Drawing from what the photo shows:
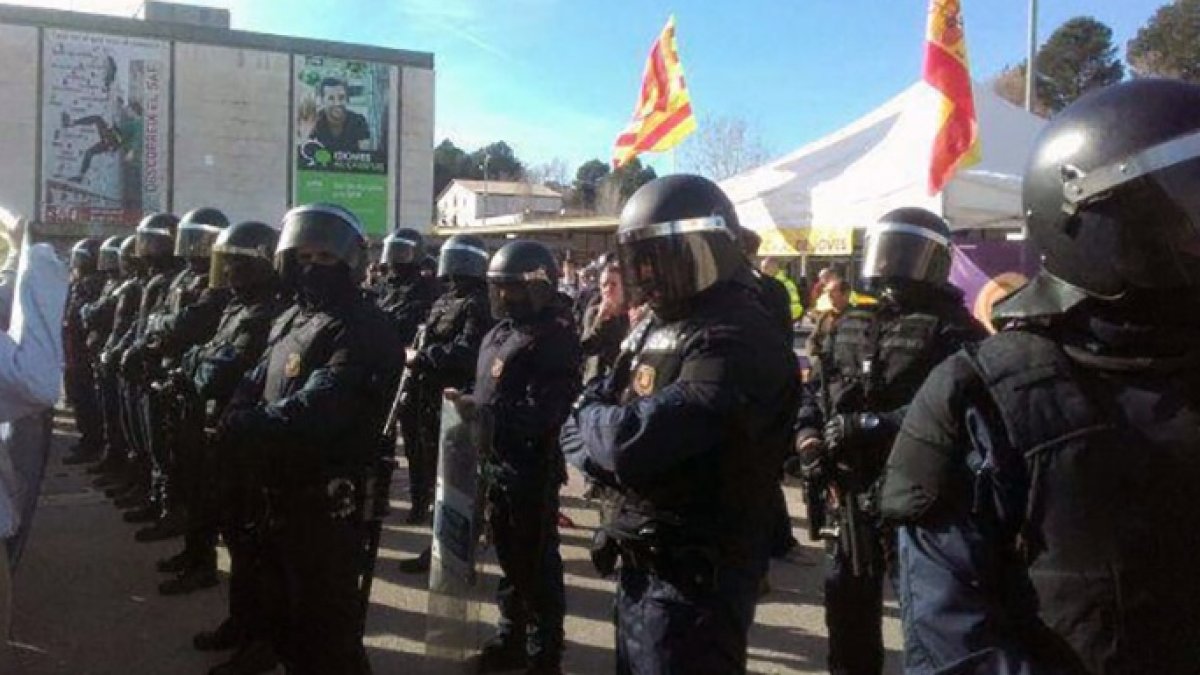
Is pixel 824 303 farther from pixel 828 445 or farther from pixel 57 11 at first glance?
pixel 57 11

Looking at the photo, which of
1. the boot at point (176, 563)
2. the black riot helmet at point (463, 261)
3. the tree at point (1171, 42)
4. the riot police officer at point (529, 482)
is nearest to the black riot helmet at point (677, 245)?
the riot police officer at point (529, 482)

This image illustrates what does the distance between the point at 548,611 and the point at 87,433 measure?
24.6 feet

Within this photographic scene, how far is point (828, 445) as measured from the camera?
3980 millimetres

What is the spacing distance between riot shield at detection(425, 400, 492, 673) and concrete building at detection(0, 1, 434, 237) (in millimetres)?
31671

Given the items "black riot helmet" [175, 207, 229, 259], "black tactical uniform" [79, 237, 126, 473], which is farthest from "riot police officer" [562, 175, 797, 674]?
"black tactical uniform" [79, 237, 126, 473]

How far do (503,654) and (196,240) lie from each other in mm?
3614

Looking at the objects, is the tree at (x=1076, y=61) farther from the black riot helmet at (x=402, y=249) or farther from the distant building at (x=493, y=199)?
the distant building at (x=493, y=199)

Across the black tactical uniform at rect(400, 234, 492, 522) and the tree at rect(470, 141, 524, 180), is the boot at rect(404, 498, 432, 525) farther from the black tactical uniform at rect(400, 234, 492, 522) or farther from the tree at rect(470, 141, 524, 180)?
the tree at rect(470, 141, 524, 180)

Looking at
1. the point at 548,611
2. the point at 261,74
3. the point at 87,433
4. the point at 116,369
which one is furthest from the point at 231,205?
the point at 548,611

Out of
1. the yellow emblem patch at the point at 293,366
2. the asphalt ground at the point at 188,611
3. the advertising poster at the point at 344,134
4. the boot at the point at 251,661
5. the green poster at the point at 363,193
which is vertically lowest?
the asphalt ground at the point at 188,611

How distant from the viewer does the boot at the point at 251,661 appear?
178 inches

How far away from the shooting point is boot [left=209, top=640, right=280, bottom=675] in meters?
4.52

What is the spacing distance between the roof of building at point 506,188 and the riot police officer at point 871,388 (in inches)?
3149

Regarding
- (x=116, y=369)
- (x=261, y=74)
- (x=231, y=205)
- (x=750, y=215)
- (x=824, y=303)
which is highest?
(x=261, y=74)
